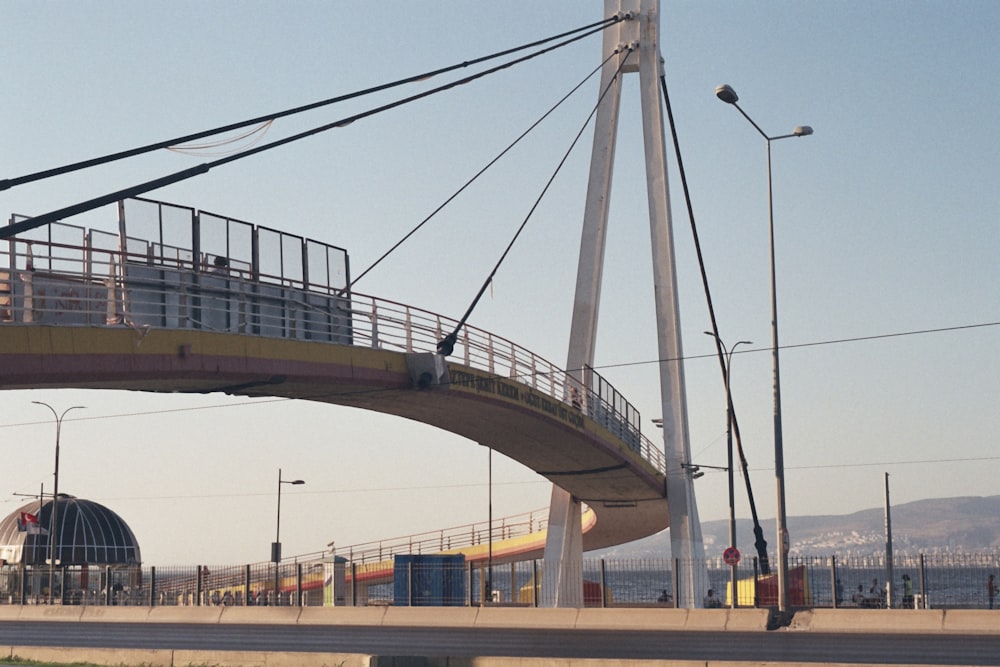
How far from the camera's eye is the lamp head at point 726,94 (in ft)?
123

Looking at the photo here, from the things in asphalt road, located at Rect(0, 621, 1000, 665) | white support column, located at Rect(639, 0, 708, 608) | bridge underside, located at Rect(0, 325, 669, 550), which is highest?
white support column, located at Rect(639, 0, 708, 608)

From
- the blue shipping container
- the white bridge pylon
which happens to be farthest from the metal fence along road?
the white bridge pylon

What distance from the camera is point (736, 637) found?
3462 cm

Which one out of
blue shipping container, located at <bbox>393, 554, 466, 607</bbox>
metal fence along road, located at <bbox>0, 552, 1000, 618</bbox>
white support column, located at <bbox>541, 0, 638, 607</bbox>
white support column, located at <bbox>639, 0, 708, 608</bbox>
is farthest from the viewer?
white support column, located at <bbox>639, 0, 708, 608</bbox>

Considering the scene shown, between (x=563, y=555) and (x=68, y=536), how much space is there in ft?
128

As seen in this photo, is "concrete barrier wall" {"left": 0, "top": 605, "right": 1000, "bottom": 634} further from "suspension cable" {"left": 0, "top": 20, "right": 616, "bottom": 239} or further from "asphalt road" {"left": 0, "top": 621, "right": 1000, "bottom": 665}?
"suspension cable" {"left": 0, "top": 20, "right": 616, "bottom": 239}

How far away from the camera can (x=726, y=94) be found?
37.5 m

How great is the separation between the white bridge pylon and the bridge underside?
8.76ft

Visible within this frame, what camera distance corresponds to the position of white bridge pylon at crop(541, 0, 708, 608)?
5362 cm

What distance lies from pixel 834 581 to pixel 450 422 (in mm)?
15820

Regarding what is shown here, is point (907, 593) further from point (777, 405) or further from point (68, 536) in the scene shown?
point (68, 536)

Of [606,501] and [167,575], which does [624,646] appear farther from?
[606,501]

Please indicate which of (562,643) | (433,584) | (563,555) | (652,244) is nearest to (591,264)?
(652,244)

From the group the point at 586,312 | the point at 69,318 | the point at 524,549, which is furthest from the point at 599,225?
the point at 524,549
